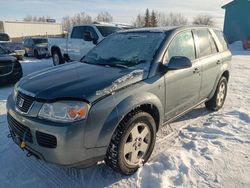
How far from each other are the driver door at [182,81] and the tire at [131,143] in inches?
21.9

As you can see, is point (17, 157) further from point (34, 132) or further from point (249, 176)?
point (249, 176)

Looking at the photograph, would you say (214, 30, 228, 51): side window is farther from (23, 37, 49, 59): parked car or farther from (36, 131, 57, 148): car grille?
(23, 37, 49, 59): parked car

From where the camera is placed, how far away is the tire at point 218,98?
543cm

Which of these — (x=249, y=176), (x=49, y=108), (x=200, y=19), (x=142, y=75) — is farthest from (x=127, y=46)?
(x=200, y=19)

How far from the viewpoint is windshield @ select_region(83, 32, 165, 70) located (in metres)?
3.68

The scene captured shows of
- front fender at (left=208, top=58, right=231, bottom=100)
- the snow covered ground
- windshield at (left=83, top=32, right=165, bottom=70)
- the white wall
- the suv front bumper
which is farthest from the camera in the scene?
the white wall

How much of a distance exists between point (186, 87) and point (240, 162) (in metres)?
1.29

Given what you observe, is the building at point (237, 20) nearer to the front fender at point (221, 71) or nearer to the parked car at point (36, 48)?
the parked car at point (36, 48)

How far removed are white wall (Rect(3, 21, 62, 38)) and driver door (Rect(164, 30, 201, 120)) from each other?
59.3m

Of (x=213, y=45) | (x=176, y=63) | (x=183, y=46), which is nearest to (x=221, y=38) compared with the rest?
(x=213, y=45)

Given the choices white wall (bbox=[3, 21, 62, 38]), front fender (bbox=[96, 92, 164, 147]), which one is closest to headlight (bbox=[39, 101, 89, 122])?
front fender (bbox=[96, 92, 164, 147])

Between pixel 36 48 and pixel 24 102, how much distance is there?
640 inches

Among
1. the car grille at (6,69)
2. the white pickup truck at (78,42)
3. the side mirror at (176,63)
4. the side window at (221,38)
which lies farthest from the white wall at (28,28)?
the side mirror at (176,63)

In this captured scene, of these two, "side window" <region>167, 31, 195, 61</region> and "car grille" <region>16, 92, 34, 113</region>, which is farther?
"side window" <region>167, 31, 195, 61</region>
